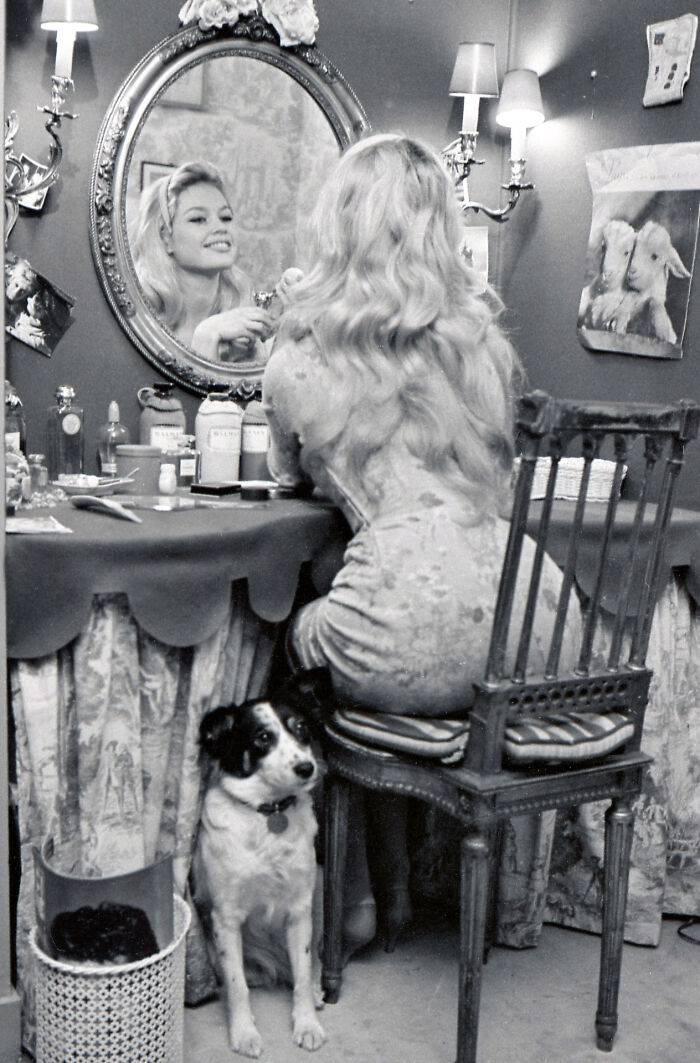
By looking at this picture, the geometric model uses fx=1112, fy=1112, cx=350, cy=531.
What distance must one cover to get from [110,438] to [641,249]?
55.1 inches

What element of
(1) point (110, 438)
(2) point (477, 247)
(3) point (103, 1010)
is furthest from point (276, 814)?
(2) point (477, 247)

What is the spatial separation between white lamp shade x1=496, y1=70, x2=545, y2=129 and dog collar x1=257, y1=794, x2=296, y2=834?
2012 millimetres

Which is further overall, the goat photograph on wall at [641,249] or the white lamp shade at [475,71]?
the white lamp shade at [475,71]

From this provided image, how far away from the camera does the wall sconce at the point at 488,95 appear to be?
3039mm

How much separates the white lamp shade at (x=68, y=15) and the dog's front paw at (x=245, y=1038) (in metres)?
2.06

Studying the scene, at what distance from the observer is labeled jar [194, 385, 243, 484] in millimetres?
2639

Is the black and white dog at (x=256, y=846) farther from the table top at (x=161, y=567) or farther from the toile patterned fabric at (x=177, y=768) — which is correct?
the table top at (x=161, y=567)

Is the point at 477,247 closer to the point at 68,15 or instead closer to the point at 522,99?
the point at 522,99

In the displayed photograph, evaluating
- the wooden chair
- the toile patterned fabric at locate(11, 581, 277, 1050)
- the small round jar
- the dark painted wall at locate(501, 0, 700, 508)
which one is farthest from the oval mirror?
the wooden chair

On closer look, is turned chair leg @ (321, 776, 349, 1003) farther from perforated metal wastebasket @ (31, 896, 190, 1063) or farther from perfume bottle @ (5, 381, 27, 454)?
perfume bottle @ (5, 381, 27, 454)

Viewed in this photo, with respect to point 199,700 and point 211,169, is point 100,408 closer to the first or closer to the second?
point 211,169

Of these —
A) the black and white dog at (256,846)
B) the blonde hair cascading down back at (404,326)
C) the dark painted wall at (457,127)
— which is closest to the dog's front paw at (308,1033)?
the black and white dog at (256,846)

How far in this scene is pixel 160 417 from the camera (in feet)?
8.82

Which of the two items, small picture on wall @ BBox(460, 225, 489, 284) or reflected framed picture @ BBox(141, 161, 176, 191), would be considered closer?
reflected framed picture @ BBox(141, 161, 176, 191)
